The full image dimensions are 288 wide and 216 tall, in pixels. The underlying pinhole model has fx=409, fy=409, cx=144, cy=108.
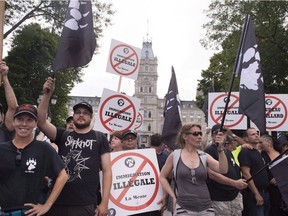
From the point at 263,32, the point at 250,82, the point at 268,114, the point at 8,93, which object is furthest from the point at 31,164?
the point at 263,32

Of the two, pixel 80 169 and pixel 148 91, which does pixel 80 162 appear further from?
pixel 148 91

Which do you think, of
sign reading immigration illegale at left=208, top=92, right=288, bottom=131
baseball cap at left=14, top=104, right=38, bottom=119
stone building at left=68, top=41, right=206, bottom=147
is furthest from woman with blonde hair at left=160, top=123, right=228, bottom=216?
stone building at left=68, top=41, right=206, bottom=147

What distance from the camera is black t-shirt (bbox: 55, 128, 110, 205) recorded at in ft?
13.2

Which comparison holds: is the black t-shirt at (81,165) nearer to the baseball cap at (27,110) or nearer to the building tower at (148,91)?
the baseball cap at (27,110)

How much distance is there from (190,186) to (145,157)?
830 mm

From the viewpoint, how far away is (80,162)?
4094 mm

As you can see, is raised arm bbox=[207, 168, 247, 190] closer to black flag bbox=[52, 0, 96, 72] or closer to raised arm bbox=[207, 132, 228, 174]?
raised arm bbox=[207, 132, 228, 174]

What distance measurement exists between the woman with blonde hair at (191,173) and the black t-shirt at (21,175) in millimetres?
1737

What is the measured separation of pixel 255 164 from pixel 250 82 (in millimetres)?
1276

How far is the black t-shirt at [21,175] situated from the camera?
11.1 feet

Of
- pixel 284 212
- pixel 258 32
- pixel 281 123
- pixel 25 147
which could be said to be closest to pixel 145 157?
pixel 25 147

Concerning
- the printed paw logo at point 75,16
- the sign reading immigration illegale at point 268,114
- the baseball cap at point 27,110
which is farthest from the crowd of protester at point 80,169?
the sign reading immigration illegale at point 268,114

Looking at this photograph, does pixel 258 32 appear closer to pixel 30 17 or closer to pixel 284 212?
pixel 30 17

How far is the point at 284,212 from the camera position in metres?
6.50
